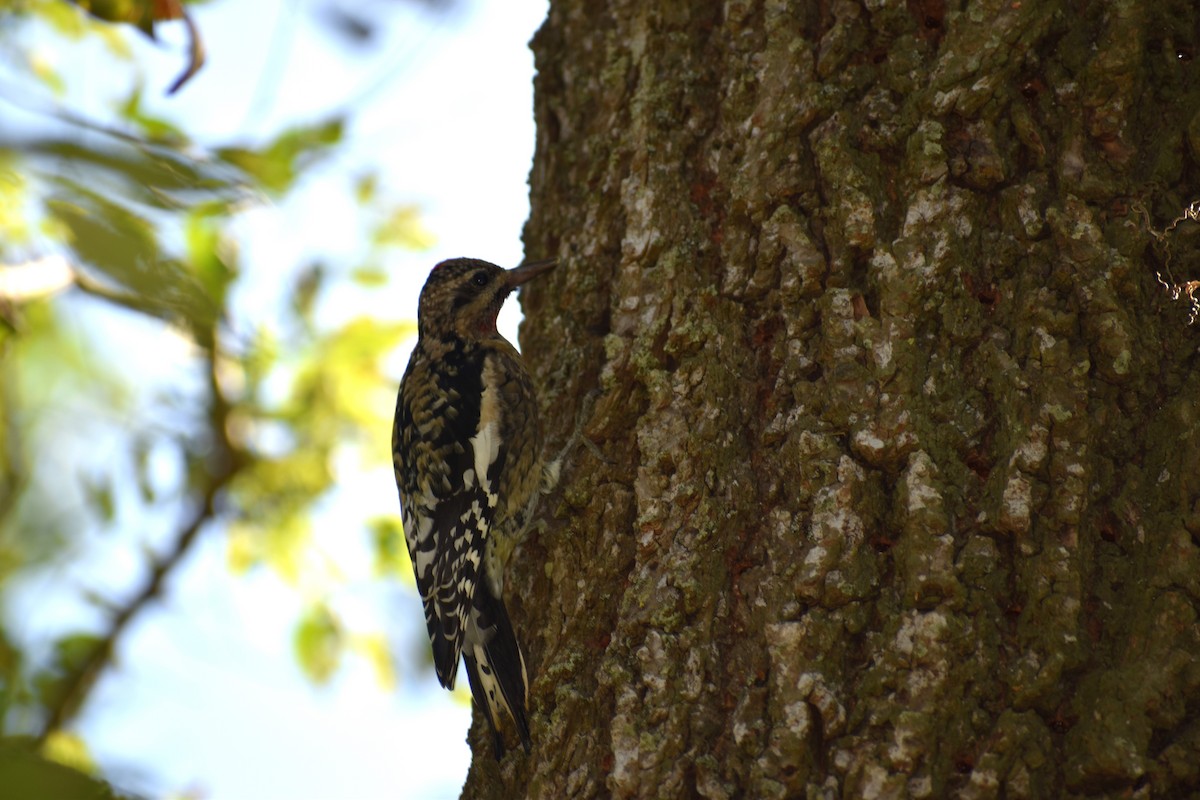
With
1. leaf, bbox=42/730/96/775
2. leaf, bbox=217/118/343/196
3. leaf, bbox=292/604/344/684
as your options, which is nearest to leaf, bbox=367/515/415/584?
leaf, bbox=292/604/344/684

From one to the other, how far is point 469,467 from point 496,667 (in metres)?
1.06

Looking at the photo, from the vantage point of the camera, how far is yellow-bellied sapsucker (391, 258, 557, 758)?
3.06 m

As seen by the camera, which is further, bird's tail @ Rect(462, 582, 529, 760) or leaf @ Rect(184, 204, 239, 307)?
leaf @ Rect(184, 204, 239, 307)

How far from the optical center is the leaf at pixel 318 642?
16.1 ft

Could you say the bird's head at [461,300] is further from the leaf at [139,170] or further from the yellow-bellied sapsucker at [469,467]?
the leaf at [139,170]

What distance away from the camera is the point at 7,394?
3.00 meters

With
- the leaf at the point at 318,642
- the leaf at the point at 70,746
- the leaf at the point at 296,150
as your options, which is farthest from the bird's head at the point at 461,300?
the leaf at the point at 70,746

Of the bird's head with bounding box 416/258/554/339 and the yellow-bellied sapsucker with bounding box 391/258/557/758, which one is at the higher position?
the bird's head with bounding box 416/258/554/339

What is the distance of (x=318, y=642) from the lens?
4.95 metres

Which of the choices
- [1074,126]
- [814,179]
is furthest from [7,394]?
[1074,126]

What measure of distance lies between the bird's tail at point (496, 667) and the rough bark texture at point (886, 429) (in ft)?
0.22

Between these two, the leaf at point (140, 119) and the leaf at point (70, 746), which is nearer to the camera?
the leaf at point (140, 119)

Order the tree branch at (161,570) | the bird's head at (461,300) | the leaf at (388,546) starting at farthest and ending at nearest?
the leaf at (388,546) < the tree branch at (161,570) < the bird's head at (461,300)

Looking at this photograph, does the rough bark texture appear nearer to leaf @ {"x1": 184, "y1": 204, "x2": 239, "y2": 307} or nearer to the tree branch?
leaf @ {"x1": 184, "y1": 204, "x2": 239, "y2": 307}
